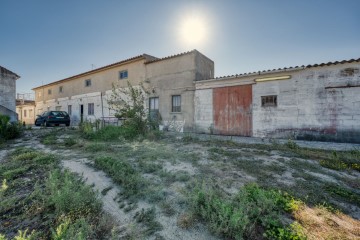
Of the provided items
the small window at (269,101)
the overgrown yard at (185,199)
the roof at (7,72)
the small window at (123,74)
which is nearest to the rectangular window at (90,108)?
the small window at (123,74)

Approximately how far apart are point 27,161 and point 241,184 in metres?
5.77

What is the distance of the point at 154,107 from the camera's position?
14031mm

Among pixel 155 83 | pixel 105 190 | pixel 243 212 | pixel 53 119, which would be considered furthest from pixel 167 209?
pixel 53 119

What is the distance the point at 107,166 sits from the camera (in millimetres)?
4605

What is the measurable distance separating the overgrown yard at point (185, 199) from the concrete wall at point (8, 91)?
15.1 m

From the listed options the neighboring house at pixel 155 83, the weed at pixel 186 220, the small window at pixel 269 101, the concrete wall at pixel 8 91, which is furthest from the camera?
the concrete wall at pixel 8 91

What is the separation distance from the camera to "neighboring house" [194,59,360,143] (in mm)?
7816

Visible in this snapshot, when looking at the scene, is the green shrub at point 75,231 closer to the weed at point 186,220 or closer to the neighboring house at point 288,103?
the weed at point 186,220

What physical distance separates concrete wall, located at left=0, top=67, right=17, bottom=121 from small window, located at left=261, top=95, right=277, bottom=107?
63.4 feet

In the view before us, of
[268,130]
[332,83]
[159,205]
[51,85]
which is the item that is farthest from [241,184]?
[51,85]

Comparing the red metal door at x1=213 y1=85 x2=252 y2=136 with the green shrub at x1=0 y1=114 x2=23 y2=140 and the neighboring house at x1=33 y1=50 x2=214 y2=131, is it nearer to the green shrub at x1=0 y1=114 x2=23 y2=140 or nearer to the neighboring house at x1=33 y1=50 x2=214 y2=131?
the neighboring house at x1=33 y1=50 x2=214 y2=131

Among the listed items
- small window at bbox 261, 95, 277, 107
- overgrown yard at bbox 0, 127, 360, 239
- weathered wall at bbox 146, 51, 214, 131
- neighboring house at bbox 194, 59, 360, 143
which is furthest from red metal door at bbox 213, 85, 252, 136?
overgrown yard at bbox 0, 127, 360, 239

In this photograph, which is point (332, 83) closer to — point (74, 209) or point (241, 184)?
point (241, 184)

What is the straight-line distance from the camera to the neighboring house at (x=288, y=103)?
25.6ft
